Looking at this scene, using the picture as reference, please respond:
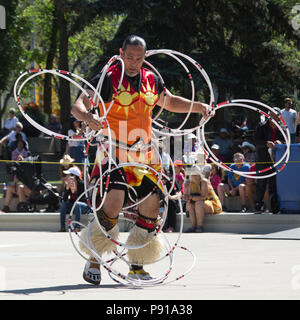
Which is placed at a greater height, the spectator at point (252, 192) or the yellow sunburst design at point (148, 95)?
the yellow sunburst design at point (148, 95)

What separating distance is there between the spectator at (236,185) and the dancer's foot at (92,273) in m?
7.68

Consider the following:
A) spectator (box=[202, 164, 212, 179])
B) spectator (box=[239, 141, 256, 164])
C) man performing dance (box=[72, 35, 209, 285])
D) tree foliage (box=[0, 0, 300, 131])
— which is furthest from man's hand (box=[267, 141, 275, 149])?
tree foliage (box=[0, 0, 300, 131])

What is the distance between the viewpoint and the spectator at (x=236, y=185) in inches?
573

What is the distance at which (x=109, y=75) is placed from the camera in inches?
278

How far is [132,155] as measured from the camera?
276 inches

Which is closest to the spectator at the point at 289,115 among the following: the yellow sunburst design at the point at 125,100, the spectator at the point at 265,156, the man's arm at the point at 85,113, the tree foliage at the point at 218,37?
the spectator at the point at 265,156

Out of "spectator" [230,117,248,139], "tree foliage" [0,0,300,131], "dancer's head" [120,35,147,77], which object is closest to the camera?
"dancer's head" [120,35,147,77]

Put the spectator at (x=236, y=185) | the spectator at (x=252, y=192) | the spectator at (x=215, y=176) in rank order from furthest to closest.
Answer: the spectator at (x=215, y=176), the spectator at (x=236, y=185), the spectator at (x=252, y=192)

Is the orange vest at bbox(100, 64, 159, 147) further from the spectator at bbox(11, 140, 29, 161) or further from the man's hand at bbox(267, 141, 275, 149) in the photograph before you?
the spectator at bbox(11, 140, 29, 161)

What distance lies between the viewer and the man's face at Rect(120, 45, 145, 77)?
22.9ft

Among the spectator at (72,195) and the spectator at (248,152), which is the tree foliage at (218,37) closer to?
the spectator at (248,152)

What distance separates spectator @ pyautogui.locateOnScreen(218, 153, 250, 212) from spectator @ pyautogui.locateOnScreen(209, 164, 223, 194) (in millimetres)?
169

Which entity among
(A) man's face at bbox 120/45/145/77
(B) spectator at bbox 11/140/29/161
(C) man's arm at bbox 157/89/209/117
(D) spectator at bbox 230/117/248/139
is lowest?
(B) spectator at bbox 11/140/29/161

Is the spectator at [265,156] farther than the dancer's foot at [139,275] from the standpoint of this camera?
Yes
